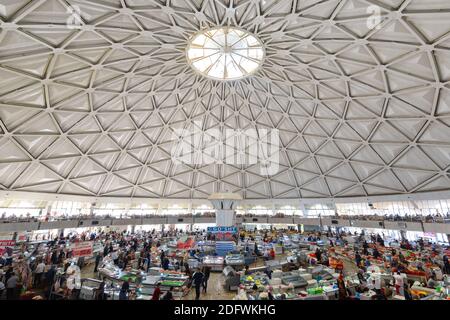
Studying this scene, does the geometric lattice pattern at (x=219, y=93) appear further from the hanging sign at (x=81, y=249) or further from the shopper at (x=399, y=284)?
the shopper at (x=399, y=284)

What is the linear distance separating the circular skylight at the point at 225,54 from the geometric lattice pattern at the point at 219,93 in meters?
1.40

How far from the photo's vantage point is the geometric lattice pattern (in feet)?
59.2

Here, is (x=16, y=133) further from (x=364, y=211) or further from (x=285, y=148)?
(x=364, y=211)

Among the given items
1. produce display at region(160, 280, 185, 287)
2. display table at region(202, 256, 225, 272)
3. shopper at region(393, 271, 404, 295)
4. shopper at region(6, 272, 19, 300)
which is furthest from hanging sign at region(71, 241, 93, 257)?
shopper at region(393, 271, 404, 295)

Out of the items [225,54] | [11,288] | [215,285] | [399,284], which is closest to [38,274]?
[11,288]

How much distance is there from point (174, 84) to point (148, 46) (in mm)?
8145

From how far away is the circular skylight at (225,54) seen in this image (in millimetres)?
24453

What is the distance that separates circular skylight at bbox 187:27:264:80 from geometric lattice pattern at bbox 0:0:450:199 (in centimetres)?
140

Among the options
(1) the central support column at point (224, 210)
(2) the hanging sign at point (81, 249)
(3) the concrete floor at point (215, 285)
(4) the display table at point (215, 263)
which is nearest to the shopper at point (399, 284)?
(3) the concrete floor at point (215, 285)

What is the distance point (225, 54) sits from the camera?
28156 millimetres

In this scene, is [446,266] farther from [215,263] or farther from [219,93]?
[219,93]

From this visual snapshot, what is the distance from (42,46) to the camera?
18984 mm

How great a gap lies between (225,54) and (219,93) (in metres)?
6.65

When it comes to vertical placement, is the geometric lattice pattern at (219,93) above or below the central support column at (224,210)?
above
